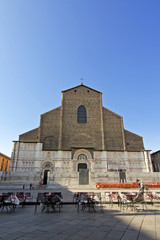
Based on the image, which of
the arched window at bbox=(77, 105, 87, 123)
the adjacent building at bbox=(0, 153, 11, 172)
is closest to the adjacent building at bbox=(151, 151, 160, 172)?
the arched window at bbox=(77, 105, 87, 123)

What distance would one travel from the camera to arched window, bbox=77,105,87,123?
30.1m

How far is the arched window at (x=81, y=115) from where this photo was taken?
30.1 m

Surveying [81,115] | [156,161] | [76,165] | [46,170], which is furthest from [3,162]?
[156,161]

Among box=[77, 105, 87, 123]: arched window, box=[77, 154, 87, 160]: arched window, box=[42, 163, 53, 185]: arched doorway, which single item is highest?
box=[77, 105, 87, 123]: arched window

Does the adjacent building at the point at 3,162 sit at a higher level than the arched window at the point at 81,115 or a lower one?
lower

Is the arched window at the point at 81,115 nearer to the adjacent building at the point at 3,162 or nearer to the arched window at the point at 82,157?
the arched window at the point at 82,157

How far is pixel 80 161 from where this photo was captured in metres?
26.7

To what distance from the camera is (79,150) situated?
27.2 metres

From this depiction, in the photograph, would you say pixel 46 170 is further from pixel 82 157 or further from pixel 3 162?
pixel 3 162

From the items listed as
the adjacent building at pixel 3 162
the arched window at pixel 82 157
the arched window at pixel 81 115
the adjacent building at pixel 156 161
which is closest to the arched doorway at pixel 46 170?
the arched window at pixel 82 157

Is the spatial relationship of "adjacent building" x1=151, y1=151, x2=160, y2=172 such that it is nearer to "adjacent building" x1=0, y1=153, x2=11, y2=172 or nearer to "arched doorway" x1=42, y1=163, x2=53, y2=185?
"arched doorway" x1=42, y1=163, x2=53, y2=185

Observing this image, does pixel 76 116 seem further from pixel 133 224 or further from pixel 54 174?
pixel 133 224

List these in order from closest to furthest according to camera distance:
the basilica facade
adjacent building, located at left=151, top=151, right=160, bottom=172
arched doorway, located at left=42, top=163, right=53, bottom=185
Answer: the basilica facade → arched doorway, located at left=42, top=163, right=53, bottom=185 → adjacent building, located at left=151, top=151, right=160, bottom=172

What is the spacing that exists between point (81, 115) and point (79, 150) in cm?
707
